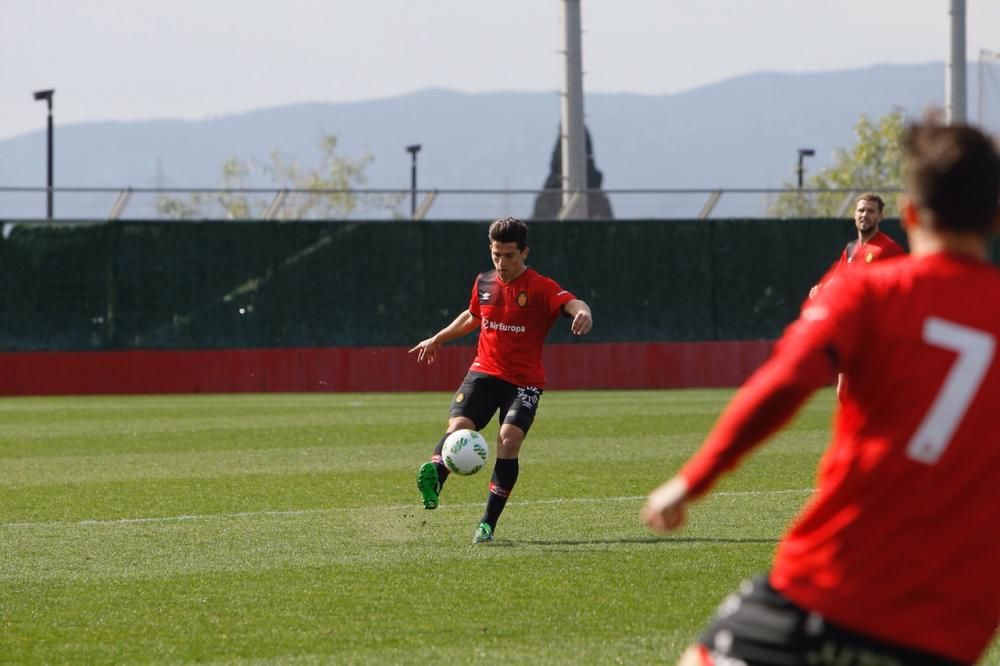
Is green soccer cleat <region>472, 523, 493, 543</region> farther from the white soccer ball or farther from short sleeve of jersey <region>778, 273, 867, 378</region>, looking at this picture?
short sleeve of jersey <region>778, 273, 867, 378</region>

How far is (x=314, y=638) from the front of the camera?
692 centimetres

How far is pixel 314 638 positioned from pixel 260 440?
36.2 ft

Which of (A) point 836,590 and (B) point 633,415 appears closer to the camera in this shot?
(A) point 836,590

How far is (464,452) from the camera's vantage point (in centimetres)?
985

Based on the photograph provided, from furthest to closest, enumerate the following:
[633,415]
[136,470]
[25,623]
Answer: [633,415], [136,470], [25,623]

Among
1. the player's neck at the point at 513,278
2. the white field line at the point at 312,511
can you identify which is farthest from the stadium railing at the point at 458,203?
the player's neck at the point at 513,278

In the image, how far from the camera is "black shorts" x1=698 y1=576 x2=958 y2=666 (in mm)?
3338

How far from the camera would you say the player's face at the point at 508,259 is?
10062 millimetres

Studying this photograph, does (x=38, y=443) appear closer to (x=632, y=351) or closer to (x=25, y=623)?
(x=25, y=623)

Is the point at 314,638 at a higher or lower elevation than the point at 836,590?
lower

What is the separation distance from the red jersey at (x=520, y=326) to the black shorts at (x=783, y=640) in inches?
265

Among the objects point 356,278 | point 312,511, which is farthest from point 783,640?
point 356,278

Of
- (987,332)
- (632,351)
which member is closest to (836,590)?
(987,332)

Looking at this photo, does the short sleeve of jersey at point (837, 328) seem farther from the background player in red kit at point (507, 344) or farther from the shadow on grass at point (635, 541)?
the background player in red kit at point (507, 344)
